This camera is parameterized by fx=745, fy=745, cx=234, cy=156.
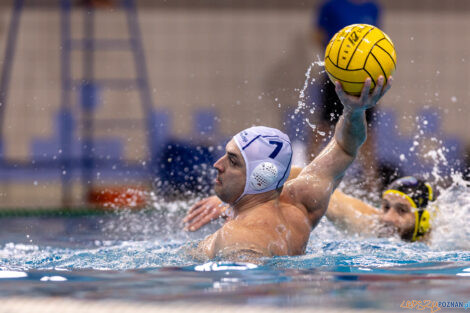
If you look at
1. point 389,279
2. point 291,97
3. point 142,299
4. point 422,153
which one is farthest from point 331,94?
point 142,299

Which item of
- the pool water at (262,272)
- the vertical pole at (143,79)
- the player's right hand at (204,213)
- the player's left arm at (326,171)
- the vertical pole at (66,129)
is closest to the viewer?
the pool water at (262,272)

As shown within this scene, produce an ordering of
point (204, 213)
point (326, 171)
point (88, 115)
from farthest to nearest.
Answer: point (88, 115), point (204, 213), point (326, 171)

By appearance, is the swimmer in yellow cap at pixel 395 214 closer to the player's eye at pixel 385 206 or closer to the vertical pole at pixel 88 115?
the player's eye at pixel 385 206

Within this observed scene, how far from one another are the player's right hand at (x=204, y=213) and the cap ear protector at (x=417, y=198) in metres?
1.24

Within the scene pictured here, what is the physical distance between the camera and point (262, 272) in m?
3.29

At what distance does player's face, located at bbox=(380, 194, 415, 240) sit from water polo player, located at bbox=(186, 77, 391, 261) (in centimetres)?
118

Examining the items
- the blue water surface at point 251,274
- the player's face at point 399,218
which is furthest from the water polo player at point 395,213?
the blue water surface at point 251,274

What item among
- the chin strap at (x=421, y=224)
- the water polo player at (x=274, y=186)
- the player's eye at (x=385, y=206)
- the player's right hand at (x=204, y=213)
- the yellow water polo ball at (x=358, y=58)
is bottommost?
the chin strap at (x=421, y=224)

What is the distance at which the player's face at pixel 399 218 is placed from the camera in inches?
199

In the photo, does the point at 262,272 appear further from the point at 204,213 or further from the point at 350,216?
the point at 350,216

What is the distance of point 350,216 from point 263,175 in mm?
1533

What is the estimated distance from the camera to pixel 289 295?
8.89 feet

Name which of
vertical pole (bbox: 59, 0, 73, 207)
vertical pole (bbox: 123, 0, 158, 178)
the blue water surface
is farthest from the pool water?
vertical pole (bbox: 123, 0, 158, 178)

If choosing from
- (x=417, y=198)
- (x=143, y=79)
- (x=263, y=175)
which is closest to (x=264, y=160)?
(x=263, y=175)
